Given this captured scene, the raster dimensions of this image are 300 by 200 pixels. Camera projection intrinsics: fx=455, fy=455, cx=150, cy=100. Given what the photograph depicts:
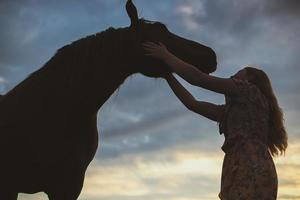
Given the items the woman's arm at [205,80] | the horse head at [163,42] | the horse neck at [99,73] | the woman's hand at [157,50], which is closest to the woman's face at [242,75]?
the woman's arm at [205,80]

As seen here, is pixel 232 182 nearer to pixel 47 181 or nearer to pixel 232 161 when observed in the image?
pixel 232 161

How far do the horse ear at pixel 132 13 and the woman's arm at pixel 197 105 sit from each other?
886 mm

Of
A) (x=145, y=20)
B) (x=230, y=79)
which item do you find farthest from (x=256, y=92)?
(x=145, y=20)

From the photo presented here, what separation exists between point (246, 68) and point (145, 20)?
5.53 feet

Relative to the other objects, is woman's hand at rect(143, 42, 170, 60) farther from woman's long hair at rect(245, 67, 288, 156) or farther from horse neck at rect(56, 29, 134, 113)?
woman's long hair at rect(245, 67, 288, 156)

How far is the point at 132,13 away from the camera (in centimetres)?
542

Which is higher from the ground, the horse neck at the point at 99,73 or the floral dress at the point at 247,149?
the horse neck at the point at 99,73

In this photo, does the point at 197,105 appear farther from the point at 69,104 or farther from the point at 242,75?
the point at 69,104

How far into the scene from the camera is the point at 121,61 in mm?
5500

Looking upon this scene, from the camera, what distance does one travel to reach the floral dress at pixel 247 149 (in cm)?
387

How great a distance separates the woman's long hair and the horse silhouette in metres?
1.01

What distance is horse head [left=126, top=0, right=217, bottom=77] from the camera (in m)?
5.33

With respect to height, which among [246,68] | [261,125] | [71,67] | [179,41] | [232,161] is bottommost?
[232,161]

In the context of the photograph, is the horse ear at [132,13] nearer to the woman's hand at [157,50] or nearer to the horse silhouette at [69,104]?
the horse silhouette at [69,104]
